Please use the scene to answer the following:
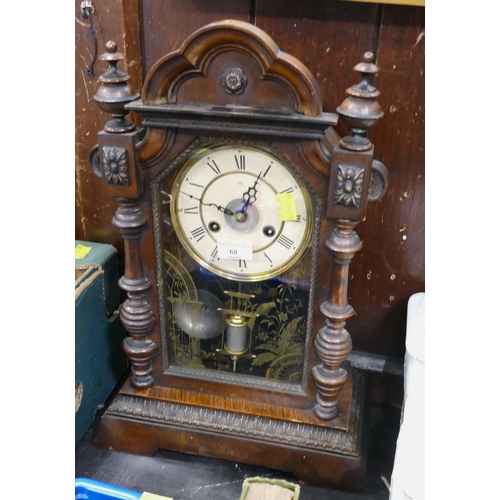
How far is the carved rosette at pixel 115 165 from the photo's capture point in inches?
33.9

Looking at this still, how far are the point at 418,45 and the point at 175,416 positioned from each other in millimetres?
852

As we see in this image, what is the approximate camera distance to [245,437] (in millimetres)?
1021

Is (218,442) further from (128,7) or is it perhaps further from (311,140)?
(128,7)

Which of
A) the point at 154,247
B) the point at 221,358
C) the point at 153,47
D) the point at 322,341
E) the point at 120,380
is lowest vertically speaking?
the point at 120,380

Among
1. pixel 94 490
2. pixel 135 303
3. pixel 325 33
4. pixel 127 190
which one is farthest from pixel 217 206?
pixel 94 490

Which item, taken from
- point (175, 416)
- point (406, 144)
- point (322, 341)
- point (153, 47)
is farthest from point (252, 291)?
point (153, 47)

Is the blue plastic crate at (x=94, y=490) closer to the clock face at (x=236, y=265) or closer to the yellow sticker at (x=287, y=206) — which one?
the clock face at (x=236, y=265)

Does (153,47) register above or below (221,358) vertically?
above

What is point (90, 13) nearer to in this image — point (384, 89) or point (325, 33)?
point (325, 33)

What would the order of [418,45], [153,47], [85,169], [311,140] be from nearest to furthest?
[311,140]
[418,45]
[153,47]
[85,169]

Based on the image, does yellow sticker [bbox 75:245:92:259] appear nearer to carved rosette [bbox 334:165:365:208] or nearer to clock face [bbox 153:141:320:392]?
clock face [bbox 153:141:320:392]

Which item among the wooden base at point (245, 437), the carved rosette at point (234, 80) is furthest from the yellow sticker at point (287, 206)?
the wooden base at point (245, 437)

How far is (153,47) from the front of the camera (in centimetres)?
103

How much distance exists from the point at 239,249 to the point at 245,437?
384 millimetres
